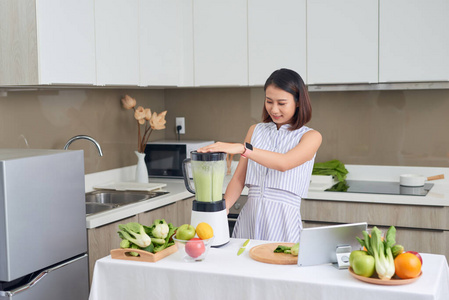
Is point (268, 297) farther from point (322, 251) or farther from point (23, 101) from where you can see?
point (23, 101)

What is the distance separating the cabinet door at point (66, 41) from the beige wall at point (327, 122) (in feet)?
1.50

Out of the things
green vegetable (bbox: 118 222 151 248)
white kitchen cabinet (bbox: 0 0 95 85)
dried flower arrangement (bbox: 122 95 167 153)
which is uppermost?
white kitchen cabinet (bbox: 0 0 95 85)

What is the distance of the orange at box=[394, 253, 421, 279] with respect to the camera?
1598 mm

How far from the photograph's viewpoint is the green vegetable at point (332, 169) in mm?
3660

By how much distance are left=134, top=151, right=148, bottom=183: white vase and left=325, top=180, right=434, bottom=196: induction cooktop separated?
4.02 ft

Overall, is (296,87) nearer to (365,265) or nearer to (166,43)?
(365,265)

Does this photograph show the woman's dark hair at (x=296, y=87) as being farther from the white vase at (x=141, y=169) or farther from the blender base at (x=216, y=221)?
the white vase at (x=141, y=169)

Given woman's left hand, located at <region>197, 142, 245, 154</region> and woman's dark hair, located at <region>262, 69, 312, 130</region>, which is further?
woman's dark hair, located at <region>262, 69, 312, 130</region>

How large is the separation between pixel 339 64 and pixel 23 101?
188 cm

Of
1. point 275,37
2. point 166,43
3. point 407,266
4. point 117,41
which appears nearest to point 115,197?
point 117,41

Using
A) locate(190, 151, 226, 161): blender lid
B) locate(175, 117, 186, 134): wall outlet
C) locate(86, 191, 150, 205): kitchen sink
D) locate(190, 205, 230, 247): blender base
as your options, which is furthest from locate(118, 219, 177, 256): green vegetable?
locate(175, 117, 186, 134): wall outlet

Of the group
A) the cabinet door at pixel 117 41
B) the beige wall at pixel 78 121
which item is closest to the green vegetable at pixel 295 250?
the cabinet door at pixel 117 41

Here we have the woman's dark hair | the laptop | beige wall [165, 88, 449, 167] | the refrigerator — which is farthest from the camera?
beige wall [165, 88, 449, 167]

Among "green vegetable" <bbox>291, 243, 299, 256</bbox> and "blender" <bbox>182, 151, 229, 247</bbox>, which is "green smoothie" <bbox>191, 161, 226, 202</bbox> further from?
"green vegetable" <bbox>291, 243, 299, 256</bbox>
